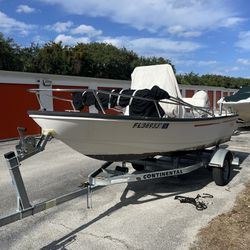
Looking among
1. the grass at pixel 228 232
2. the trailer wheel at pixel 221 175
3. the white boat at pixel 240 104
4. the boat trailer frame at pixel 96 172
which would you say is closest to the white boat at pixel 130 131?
the boat trailer frame at pixel 96 172

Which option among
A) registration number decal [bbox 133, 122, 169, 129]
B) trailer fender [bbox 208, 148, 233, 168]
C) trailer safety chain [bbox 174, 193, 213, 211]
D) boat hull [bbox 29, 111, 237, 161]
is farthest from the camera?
trailer fender [bbox 208, 148, 233, 168]

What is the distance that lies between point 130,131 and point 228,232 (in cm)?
207

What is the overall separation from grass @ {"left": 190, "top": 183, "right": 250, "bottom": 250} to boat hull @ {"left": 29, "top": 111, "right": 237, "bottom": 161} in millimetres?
1584

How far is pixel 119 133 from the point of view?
588cm

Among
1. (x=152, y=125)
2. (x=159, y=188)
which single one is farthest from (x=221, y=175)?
(x=152, y=125)

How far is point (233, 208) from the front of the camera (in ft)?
20.2

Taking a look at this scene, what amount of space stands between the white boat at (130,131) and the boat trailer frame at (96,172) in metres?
0.29

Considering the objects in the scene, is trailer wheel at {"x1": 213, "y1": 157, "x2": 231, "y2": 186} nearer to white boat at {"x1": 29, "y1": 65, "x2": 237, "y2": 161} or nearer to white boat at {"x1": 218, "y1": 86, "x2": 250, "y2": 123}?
white boat at {"x1": 29, "y1": 65, "x2": 237, "y2": 161}

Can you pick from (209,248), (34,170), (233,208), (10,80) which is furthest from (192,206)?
(10,80)

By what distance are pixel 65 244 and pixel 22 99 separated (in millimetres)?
13030

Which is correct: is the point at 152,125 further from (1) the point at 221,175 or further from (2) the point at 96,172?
(1) the point at 221,175

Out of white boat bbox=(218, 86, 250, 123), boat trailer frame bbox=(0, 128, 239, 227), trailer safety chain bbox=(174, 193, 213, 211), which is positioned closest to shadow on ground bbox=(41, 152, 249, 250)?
trailer safety chain bbox=(174, 193, 213, 211)

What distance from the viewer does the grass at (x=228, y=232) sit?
4.71m

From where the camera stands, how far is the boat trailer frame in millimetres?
4598
